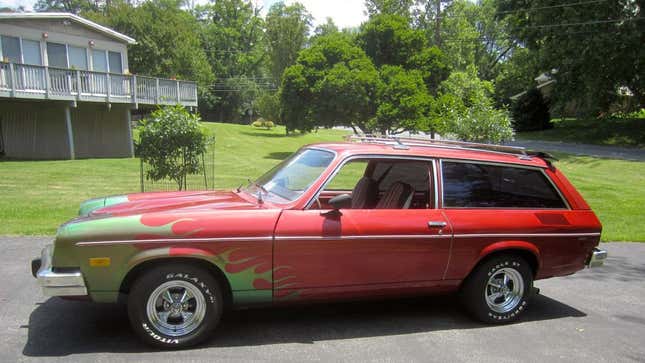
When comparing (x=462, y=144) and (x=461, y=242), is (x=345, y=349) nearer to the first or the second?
(x=461, y=242)

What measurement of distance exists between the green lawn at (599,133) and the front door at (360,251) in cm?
2755

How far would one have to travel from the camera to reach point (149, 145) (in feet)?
32.3

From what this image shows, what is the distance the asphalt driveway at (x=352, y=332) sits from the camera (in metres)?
3.97

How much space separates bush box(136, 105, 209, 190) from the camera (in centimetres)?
979

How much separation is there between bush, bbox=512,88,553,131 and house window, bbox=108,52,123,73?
88.7 feet

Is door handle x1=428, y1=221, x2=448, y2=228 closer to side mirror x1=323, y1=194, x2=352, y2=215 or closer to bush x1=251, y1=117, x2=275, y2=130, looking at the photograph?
side mirror x1=323, y1=194, x2=352, y2=215

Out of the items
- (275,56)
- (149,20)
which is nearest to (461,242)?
(149,20)

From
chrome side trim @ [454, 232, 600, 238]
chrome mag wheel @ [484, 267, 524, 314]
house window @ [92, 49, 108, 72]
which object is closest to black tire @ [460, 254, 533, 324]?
chrome mag wheel @ [484, 267, 524, 314]

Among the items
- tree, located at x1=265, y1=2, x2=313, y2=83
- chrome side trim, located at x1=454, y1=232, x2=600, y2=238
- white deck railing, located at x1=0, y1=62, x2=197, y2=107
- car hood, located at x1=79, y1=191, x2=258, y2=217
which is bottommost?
chrome side trim, located at x1=454, y1=232, x2=600, y2=238

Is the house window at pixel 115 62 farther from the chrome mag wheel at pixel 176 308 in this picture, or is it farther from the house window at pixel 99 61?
the chrome mag wheel at pixel 176 308

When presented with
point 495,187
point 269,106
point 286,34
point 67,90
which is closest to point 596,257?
point 495,187

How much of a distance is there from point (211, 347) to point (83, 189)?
35.7 feet

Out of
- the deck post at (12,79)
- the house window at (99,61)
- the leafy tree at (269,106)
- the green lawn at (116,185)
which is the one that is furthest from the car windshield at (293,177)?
the leafy tree at (269,106)

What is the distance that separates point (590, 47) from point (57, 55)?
2622 cm
